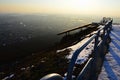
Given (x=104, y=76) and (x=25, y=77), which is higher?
(x=104, y=76)

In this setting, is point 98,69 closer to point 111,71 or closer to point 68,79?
point 111,71

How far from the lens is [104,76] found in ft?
22.5

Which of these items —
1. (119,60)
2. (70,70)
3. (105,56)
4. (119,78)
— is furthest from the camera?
(105,56)

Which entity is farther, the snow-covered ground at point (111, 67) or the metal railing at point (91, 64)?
the snow-covered ground at point (111, 67)

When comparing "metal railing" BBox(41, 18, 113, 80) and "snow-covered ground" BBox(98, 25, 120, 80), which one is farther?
"snow-covered ground" BBox(98, 25, 120, 80)

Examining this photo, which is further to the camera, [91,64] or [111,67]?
[111,67]

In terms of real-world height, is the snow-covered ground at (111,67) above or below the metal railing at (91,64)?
below

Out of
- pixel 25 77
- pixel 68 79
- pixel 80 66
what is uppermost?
pixel 68 79

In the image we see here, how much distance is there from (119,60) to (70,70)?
6.26m

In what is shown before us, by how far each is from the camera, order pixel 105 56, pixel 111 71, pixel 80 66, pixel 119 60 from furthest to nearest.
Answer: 1. pixel 105 56
2. pixel 119 60
3. pixel 80 66
4. pixel 111 71

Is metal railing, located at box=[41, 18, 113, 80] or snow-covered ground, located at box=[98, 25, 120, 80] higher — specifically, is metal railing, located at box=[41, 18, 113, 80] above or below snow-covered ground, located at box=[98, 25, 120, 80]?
above

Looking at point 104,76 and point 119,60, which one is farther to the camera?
point 119,60

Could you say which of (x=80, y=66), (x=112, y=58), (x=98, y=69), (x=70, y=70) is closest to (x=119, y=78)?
(x=98, y=69)

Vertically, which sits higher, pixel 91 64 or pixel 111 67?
pixel 91 64
